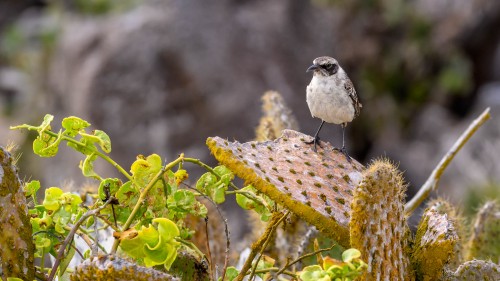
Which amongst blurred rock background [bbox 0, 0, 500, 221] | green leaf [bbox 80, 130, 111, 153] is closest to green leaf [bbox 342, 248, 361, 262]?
green leaf [bbox 80, 130, 111, 153]

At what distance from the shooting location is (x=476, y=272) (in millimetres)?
1743

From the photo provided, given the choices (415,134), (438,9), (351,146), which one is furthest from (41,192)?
(438,9)

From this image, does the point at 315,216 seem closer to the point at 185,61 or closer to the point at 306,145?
the point at 306,145

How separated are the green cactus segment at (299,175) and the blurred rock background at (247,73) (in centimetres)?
450

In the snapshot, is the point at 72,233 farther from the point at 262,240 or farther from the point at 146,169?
the point at 262,240

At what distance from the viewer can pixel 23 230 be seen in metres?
1.47

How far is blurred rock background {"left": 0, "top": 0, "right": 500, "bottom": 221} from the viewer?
26.5 feet

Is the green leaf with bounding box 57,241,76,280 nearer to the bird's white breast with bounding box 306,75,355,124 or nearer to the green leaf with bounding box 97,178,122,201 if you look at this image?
the green leaf with bounding box 97,178,122,201

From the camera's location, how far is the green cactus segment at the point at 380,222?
1492 millimetres

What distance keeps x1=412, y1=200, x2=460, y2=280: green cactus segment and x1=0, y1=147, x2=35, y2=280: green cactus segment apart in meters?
0.75

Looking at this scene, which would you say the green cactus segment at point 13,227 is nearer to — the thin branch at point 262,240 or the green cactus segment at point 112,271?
the green cactus segment at point 112,271

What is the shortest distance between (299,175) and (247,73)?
676cm

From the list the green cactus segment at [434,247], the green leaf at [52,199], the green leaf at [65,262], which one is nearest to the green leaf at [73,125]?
the green leaf at [52,199]

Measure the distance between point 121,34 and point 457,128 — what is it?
4116 millimetres
